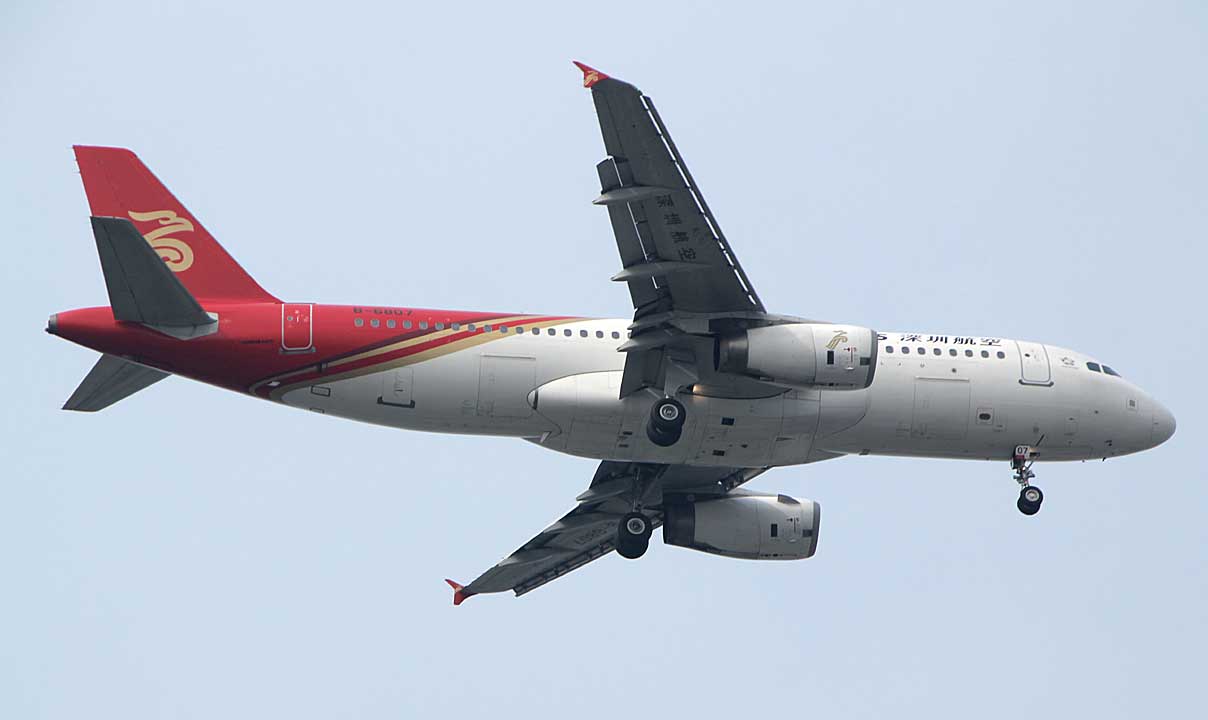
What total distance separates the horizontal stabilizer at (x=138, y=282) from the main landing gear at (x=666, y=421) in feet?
28.2

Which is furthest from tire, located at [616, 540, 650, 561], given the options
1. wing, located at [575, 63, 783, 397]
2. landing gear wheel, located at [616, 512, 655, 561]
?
wing, located at [575, 63, 783, 397]

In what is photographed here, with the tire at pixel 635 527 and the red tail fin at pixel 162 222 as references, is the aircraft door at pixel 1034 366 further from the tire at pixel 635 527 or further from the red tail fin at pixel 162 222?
the red tail fin at pixel 162 222

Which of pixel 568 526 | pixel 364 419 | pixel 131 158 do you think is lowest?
pixel 568 526

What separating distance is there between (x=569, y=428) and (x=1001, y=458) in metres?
9.57

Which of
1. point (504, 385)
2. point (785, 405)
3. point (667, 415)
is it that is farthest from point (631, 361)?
point (785, 405)

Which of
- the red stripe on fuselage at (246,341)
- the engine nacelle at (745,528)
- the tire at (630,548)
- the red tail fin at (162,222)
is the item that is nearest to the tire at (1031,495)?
the engine nacelle at (745,528)

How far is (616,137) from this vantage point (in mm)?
30109

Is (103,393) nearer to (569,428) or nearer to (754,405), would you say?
(569,428)

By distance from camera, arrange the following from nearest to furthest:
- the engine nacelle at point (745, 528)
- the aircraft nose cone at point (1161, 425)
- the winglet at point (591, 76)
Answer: the winglet at point (591, 76) → the aircraft nose cone at point (1161, 425) → the engine nacelle at point (745, 528)

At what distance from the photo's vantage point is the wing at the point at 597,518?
131 feet

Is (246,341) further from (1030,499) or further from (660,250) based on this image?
(1030,499)

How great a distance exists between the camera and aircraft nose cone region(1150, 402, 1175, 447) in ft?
125

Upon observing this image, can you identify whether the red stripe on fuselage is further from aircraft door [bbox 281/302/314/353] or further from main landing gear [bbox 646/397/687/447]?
main landing gear [bbox 646/397/687/447]

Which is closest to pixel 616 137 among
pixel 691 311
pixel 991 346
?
pixel 691 311
